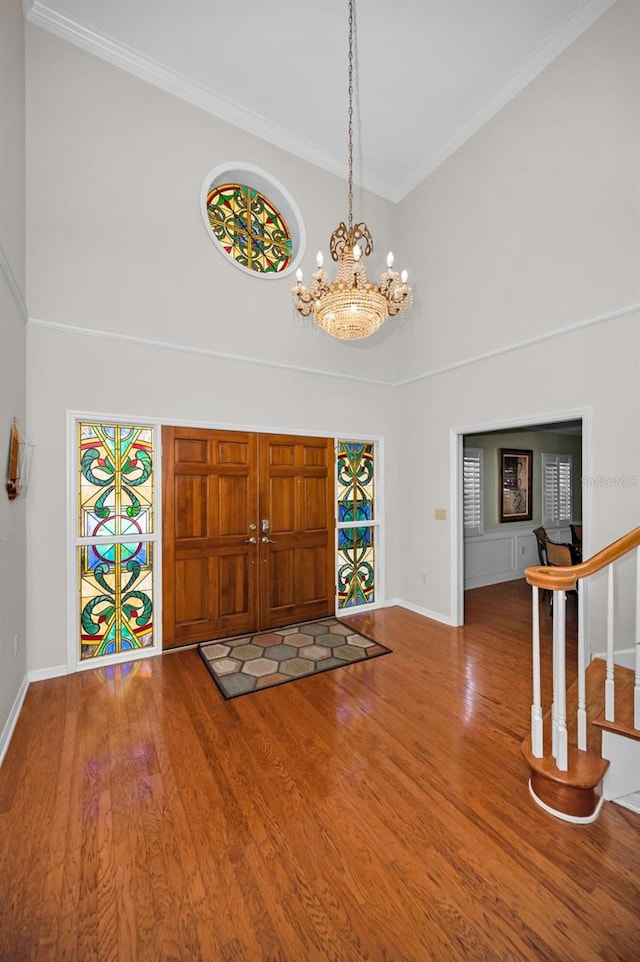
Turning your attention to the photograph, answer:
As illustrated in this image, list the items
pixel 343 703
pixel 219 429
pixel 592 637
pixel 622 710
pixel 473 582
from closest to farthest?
pixel 622 710 < pixel 343 703 < pixel 592 637 < pixel 219 429 < pixel 473 582

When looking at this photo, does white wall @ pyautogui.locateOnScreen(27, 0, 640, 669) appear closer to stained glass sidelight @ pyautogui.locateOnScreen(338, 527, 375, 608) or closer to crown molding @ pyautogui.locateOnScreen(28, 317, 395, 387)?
crown molding @ pyautogui.locateOnScreen(28, 317, 395, 387)

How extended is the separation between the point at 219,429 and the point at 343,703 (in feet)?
9.07

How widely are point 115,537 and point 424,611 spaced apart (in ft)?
11.7

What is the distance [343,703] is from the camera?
290cm

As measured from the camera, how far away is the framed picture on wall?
21.3ft

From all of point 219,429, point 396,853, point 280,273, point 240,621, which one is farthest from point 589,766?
point 280,273

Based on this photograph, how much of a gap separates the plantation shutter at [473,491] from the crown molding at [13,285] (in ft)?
18.3

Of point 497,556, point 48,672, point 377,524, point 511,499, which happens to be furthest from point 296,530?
point 511,499

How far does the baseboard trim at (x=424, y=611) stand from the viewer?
453 centimetres

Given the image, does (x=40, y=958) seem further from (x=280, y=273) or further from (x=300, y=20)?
(x=300, y=20)

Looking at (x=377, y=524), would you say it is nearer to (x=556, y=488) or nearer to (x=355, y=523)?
(x=355, y=523)

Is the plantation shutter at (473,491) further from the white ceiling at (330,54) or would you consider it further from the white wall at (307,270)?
the white ceiling at (330,54)

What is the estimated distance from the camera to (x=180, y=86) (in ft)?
12.7

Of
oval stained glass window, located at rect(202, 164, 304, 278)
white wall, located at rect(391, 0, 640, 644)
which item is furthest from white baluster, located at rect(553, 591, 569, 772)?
oval stained glass window, located at rect(202, 164, 304, 278)
